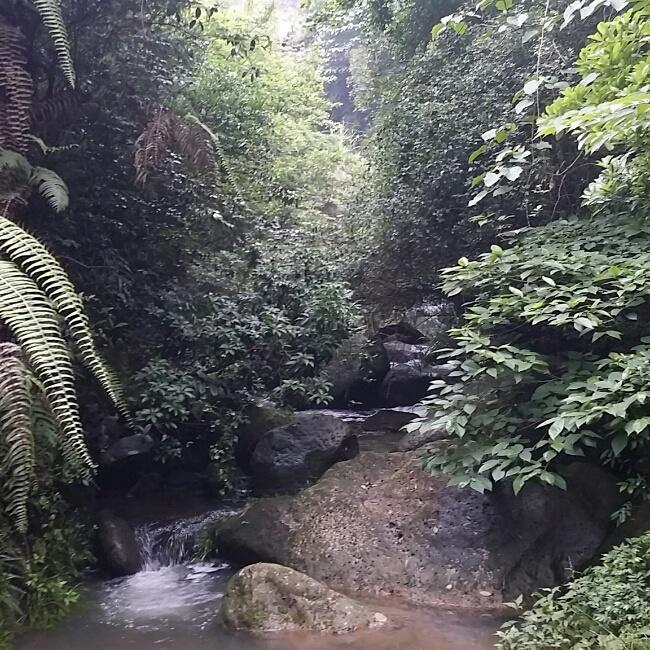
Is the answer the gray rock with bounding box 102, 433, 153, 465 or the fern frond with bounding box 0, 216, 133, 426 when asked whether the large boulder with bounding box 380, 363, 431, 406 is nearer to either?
the gray rock with bounding box 102, 433, 153, 465

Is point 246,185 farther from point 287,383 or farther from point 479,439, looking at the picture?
point 479,439

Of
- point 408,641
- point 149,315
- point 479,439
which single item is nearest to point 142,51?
point 149,315

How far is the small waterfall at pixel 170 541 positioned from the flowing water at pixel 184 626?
0.52ft

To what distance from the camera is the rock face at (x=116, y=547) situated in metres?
4.93

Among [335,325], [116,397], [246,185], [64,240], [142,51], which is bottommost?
[116,397]

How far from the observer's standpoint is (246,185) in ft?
25.1

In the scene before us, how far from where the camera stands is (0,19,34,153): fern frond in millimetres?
4113

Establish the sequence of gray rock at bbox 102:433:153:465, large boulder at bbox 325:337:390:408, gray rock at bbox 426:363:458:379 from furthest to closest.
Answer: gray rock at bbox 426:363:458:379 → large boulder at bbox 325:337:390:408 → gray rock at bbox 102:433:153:465

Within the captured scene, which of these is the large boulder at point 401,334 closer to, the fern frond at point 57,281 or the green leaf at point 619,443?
the green leaf at point 619,443

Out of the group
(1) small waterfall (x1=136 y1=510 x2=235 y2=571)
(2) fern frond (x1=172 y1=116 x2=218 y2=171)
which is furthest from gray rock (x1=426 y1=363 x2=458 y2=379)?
(2) fern frond (x1=172 y1=116 x2=218 y2=171)

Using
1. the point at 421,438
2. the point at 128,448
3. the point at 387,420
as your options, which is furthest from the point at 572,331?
the point at 387,420

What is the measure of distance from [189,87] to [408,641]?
5.82m

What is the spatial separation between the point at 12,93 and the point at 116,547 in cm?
337

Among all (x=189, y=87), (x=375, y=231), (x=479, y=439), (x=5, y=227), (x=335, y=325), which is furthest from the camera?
(x=375, y=231)
